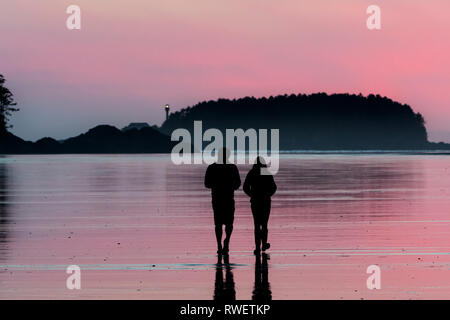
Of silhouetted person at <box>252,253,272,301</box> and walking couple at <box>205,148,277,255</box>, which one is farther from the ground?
walking couple at <box>205,148,277,255</box>

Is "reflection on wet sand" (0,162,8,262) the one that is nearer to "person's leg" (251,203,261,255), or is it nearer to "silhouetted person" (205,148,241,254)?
"silhouetted person" (205,148,241,254)

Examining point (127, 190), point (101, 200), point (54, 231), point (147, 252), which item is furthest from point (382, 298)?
point (127, 190)

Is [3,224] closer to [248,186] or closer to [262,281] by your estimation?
[248,186]

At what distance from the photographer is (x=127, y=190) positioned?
34.5 metres

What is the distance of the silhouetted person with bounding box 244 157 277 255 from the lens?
14.8 meters

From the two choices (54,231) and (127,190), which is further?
(127,190)

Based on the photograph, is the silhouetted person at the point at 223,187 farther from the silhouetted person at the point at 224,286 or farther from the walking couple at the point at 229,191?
the silhouetted person at the point at 224,286

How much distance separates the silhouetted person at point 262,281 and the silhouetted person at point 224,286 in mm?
292

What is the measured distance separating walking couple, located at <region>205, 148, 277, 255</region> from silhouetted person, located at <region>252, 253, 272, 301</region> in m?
0.67

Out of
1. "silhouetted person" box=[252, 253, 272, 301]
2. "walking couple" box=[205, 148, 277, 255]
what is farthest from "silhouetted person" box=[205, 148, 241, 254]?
"silhouetted person" box=[252, 253, 272, 301]
